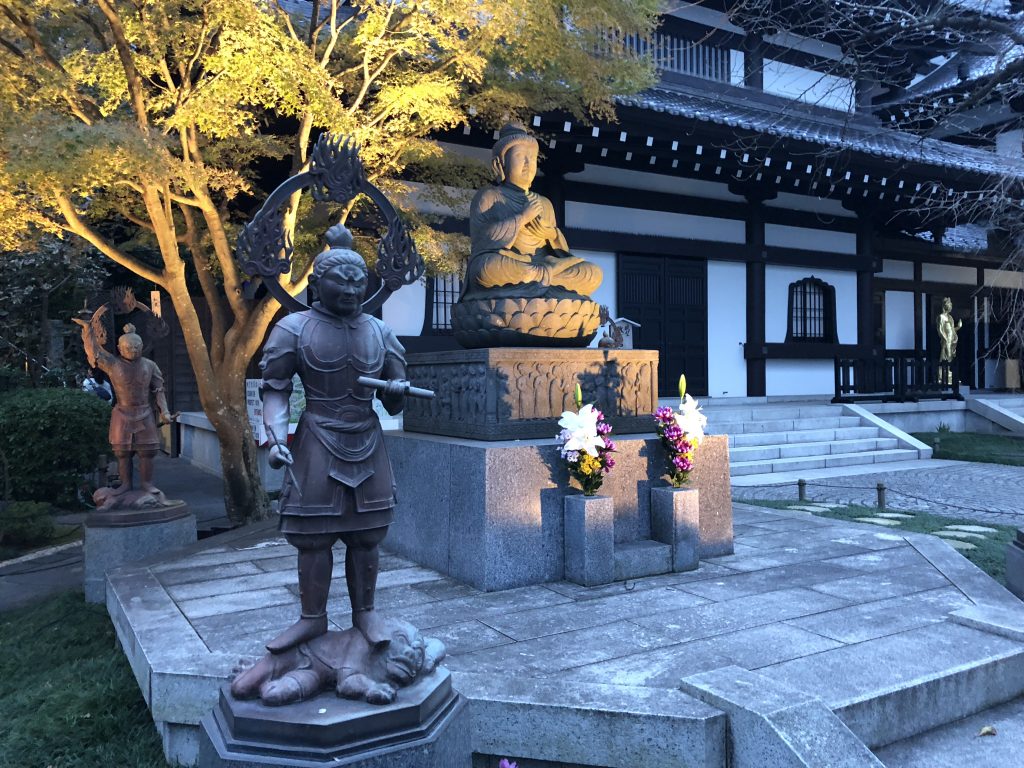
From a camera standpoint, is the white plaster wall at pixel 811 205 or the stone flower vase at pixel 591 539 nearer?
the stone flower vase at pixel 591 539

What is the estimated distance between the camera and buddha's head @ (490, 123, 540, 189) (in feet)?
20.0

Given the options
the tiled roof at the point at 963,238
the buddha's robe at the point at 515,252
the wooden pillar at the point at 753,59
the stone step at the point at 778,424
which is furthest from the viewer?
the tiled roof at the point at 963,238

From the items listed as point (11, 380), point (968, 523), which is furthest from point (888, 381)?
point (11, 380)

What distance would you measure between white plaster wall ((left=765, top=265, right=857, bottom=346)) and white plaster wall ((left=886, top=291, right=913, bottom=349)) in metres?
2.38

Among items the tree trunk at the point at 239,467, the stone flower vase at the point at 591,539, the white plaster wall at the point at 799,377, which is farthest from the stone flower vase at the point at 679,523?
the white plaster wall at the point at 799,377

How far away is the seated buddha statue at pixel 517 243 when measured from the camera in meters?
5.82

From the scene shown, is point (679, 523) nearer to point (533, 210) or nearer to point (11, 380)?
point (533, 210)

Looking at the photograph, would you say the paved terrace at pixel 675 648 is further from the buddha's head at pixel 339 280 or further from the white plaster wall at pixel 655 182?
the white plaster wall at pixel 655 182

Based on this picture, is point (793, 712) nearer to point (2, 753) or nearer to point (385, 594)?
point (385, 594)

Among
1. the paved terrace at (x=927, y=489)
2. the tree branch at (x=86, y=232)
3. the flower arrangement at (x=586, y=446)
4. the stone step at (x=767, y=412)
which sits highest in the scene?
the tree branch at (x=86, y=232)

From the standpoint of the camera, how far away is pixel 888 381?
16.5 metres

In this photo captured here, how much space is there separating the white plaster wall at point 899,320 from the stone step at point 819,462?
6.81 meters

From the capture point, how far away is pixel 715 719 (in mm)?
2957

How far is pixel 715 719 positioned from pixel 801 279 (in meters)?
15.7
